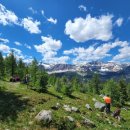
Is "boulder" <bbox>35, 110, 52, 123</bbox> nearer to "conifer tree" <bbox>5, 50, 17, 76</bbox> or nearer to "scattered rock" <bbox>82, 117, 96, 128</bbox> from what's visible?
"scattered rock" <bbox>82, 117, 96, 128</bbox>

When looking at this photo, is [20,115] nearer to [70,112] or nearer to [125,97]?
[70,112]

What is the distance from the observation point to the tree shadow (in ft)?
84.9

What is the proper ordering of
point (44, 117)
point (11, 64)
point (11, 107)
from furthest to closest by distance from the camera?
point (11, 64) → point (11, 107) → point (44, 117)

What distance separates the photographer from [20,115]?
26688mm

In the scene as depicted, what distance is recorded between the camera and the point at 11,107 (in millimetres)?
29156

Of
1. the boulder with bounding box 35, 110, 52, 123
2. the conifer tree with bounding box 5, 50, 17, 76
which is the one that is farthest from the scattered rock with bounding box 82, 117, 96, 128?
the conifer tree with bounding box 5, 50, 17, 76

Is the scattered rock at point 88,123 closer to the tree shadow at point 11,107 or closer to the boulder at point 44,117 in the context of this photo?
the boulder at point 44,117

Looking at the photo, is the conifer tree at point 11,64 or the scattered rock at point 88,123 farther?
the conifer tree at point 11,64

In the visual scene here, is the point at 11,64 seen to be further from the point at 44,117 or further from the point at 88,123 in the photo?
the point at 44,117


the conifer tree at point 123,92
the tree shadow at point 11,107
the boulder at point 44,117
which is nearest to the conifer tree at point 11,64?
the conifer tree at point 123,92

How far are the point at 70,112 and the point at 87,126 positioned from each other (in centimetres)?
456

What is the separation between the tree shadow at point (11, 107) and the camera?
25888 millimetres

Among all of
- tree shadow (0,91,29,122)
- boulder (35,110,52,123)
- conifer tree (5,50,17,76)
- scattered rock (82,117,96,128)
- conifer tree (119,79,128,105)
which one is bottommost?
scattered rock (82,117,96,128)

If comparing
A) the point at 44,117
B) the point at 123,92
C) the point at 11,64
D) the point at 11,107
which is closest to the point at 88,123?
the point at 44,117
